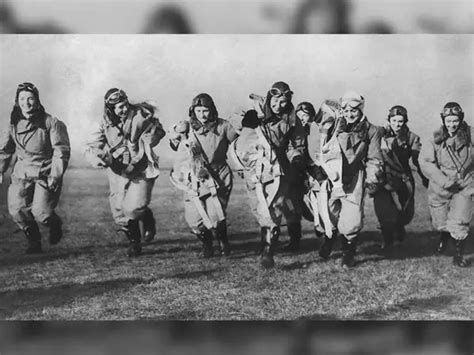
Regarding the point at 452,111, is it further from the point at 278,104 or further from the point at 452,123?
the point at 278,104

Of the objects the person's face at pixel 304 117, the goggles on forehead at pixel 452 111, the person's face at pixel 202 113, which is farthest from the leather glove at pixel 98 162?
the goggles on forehead at pixel 452 111

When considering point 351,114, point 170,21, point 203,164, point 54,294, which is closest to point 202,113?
point 203,164

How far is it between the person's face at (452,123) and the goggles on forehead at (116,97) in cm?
189

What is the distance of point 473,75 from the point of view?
10.6ft

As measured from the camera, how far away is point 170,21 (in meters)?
3.22

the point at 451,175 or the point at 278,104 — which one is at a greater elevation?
the point at 278,104

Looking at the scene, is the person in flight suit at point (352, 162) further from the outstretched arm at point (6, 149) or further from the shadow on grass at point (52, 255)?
the outstretched arm at point (6, 149)

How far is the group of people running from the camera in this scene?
128 inches

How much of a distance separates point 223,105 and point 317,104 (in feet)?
1.80

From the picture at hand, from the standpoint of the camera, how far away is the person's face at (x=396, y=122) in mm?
3238

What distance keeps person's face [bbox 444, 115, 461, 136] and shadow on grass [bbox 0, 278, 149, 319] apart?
79.0 inches

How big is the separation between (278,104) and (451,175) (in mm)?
1109

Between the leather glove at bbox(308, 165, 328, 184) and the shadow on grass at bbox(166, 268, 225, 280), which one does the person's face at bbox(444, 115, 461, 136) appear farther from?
the shadow on grass at bbox(166, 268, 225, 280)

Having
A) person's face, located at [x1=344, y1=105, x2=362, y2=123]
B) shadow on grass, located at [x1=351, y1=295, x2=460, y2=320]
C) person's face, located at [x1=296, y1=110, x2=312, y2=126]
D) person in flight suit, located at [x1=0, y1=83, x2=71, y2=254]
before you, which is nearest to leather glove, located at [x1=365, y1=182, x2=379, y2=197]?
person's face, located at [x1=344, y1=105, x2=362, y2=123]
